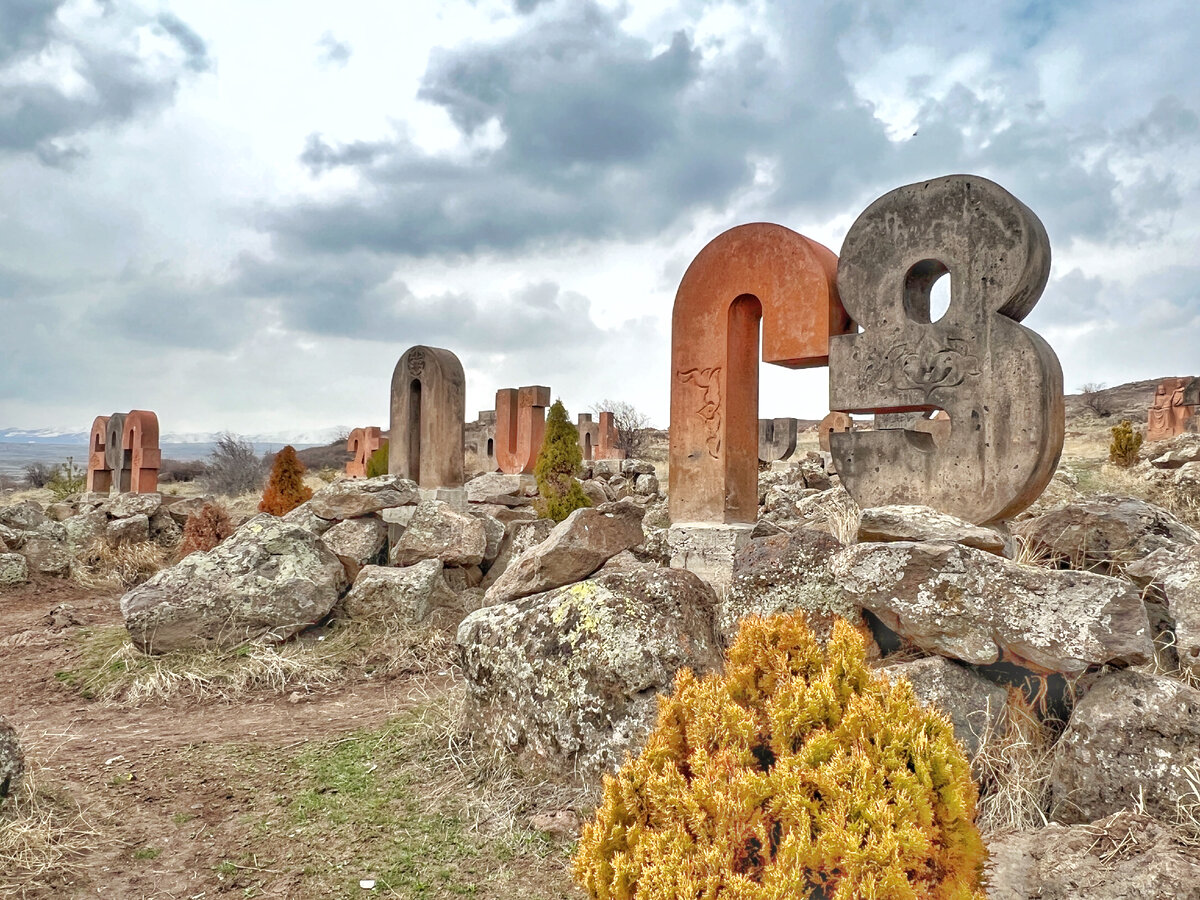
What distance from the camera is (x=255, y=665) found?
6137 millimetres

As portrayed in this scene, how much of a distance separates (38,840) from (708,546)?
4.08m

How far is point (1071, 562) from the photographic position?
15.2 ft

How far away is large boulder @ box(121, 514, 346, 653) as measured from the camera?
6.45 m

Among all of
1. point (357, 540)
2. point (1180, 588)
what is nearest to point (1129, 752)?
point (1180, 588)

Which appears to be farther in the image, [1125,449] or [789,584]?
[1125,449]

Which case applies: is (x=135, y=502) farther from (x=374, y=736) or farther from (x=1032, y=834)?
(x=1032, y=834)

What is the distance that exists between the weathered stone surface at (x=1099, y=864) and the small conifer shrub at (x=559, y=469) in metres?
9.42

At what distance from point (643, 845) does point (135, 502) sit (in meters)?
13.0

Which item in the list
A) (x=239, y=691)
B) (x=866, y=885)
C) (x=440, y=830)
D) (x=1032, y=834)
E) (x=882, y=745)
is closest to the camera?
(x=866, y=885)

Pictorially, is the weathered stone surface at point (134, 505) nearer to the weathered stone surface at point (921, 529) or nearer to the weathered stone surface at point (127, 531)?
the weathered stone surface at point (127, 531)

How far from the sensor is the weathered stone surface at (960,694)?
324cm

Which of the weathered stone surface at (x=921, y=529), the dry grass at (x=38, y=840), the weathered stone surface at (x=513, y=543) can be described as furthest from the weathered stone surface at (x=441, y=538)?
the weathered stone surface at (x=921, y=529)

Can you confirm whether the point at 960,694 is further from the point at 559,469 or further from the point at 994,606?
the point at 559,469

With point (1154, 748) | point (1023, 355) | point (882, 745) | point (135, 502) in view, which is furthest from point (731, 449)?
point (135, 502)
